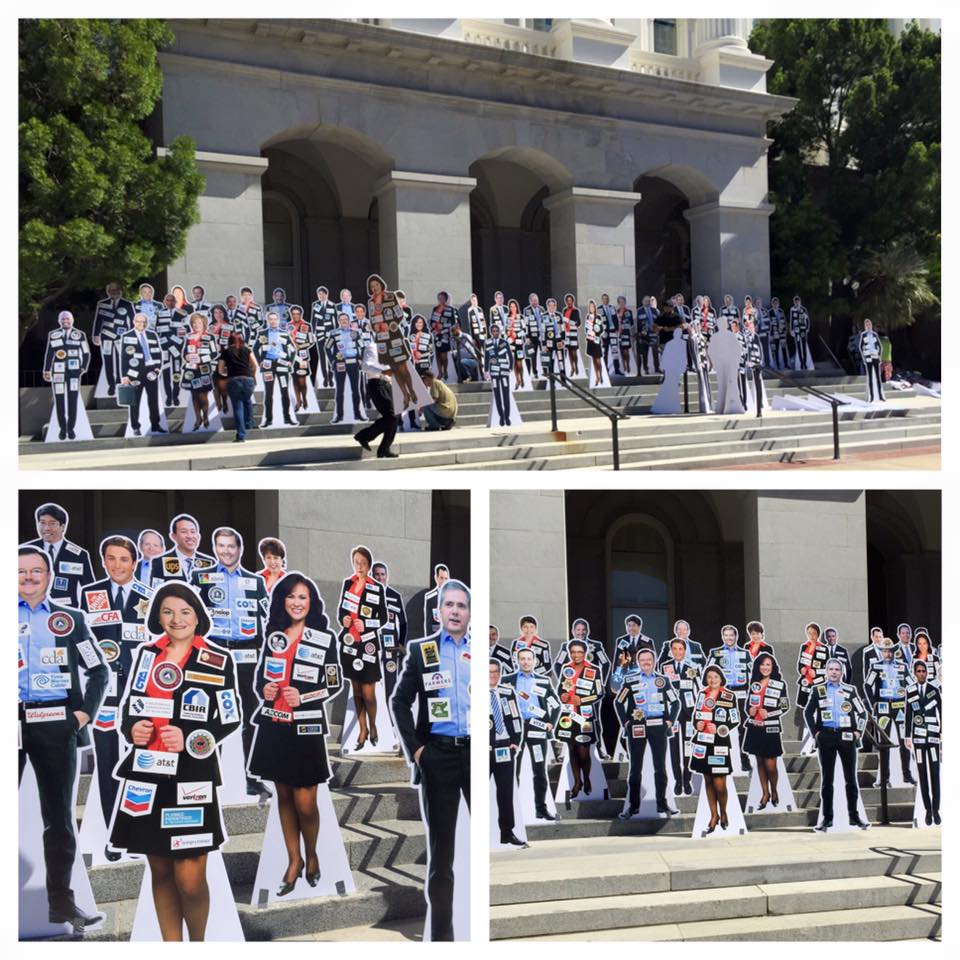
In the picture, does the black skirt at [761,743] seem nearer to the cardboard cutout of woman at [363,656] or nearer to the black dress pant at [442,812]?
the cardboard cutout of woman at [363,656]

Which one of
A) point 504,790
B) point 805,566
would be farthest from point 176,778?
point 805,566

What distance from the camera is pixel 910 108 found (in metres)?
26.9

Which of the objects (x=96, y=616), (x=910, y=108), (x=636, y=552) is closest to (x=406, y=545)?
(x=96, y=616)

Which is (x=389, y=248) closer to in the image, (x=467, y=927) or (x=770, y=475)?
(x=770, y=475)

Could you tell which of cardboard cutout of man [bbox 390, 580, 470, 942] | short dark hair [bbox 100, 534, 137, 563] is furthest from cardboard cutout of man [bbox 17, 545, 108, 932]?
cardboard cutout of man [bbox 390, 580, 470, 942]

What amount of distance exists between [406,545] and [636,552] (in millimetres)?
11586

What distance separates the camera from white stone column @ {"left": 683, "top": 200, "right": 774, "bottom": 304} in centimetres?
2620

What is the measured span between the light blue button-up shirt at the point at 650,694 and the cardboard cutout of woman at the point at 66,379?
7561 mm

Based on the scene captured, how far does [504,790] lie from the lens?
10.9 meters

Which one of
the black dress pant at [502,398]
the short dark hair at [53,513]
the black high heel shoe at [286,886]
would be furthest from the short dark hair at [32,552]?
the black dress pant at [502,398]

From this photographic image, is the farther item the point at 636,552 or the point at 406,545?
the point at 636,552

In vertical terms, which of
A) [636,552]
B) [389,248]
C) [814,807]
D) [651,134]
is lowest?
[814,807]

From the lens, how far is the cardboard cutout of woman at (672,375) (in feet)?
61.7
